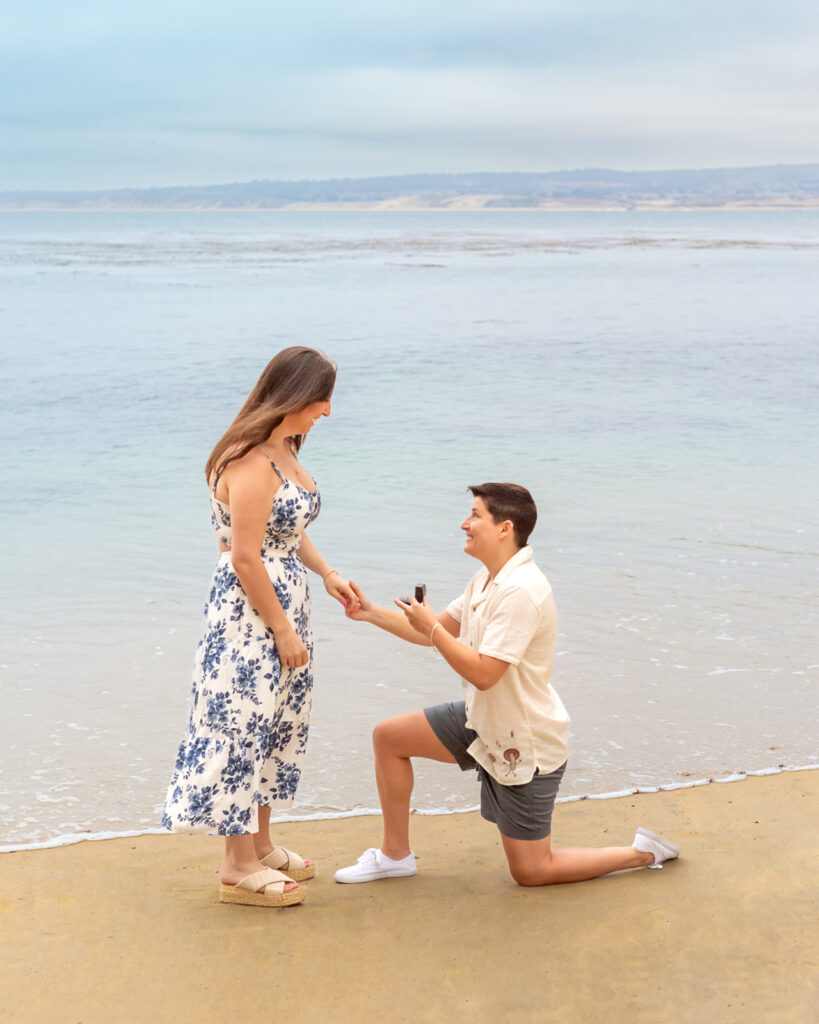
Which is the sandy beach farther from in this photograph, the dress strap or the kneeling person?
the dress strap

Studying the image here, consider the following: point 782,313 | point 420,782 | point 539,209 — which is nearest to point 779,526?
point 420,782

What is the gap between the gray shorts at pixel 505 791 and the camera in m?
3.46

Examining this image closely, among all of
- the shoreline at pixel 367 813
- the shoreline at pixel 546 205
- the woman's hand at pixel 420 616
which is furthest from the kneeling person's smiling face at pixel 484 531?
the shoreline at pixel 546 205

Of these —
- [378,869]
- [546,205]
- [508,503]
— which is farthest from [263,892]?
[546,205]

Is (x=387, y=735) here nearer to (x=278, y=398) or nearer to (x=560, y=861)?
(x=560, y=861)

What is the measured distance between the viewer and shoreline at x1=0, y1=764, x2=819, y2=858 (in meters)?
4.02

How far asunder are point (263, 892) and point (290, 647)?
79 centimetres

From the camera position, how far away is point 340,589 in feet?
12.1

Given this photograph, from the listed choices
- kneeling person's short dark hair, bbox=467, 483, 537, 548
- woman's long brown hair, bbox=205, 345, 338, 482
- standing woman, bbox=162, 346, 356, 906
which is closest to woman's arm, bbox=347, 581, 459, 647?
standing woman, bbox=162, 346, 356, 906

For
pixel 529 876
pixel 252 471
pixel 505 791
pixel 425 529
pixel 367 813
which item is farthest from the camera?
pixel 425 529

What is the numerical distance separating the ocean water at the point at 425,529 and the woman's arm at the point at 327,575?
3.89 ft

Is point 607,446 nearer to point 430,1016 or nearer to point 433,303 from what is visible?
point 430,1016

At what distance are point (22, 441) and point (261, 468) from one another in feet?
35.1

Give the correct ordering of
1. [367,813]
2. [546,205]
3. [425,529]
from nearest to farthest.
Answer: [367,813] < [425,529] < [546,205]
